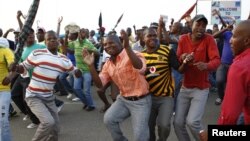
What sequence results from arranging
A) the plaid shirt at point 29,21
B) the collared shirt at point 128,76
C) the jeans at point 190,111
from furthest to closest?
the jeans at point 190,111 < the collared shirt at point 128,76 < the plaid shirt at point 29,21

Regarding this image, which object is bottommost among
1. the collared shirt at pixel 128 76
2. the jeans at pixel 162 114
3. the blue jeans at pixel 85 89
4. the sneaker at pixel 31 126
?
the sneaker at pixel 31 126

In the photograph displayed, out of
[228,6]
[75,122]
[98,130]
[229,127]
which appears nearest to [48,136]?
[98,130]

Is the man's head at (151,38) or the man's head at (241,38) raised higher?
the man's head at (241,38)

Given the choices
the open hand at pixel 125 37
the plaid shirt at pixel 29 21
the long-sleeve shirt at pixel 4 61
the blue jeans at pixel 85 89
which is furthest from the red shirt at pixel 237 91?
the blue jeans at pixel 85 89

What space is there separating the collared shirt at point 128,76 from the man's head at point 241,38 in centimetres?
194

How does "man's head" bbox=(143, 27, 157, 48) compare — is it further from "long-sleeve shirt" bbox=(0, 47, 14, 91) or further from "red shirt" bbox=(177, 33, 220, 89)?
"long-sleeve shirt" bbox=(0, 47, 14, 91)

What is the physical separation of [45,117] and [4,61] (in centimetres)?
98

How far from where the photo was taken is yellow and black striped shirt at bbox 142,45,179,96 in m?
5.25

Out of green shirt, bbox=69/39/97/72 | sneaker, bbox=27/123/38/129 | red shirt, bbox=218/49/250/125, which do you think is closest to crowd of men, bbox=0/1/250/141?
red shirt, bbox=218/49/250/125

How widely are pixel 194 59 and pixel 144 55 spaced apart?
2.11ft

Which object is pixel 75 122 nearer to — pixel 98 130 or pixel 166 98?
pixel 98 130

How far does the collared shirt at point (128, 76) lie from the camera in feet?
16.3

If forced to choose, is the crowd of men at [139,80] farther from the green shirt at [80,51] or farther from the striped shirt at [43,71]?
the green shirt at [80,51]

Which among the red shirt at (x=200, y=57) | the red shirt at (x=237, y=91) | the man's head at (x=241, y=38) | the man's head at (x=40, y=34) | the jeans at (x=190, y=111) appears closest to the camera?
the red shirt at (x=237, y=91)
